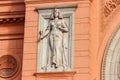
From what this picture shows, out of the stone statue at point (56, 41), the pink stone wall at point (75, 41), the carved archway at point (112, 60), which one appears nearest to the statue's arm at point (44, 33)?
the stone statue at point (56, 41)

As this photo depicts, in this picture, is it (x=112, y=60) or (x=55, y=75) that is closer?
(x=55, y=75)

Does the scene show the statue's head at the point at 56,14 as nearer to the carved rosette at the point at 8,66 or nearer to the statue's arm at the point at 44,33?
the statue's arm at the point at 44,33

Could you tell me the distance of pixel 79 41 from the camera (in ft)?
34.0

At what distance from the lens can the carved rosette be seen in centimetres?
1129

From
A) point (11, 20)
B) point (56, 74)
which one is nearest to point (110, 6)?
point (56, 74)

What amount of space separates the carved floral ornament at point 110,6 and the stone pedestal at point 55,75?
1687mm

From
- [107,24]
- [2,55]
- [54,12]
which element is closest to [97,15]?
[107,24]

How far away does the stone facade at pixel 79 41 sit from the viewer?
10258 mm

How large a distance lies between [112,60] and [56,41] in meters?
1.31

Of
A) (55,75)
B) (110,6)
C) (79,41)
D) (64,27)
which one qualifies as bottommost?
(55,75)

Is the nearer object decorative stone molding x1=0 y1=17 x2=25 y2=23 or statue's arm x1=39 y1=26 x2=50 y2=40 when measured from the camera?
statue's arm x1=39 y1=26 x2=50 y2=40

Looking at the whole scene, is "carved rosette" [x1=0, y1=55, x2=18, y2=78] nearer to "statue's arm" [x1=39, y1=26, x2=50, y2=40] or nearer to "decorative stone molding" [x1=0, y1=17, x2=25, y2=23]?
"decorative stone molding" [x1=0, y1=17, x2=25, y2=23]

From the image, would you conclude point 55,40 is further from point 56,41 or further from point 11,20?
point 11,20

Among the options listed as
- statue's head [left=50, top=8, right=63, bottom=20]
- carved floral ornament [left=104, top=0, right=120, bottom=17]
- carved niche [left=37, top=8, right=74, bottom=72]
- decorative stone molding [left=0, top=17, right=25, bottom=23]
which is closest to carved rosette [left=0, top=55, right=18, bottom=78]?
decorative stone molding [left=0, top=17, right=25, bottom=23]
